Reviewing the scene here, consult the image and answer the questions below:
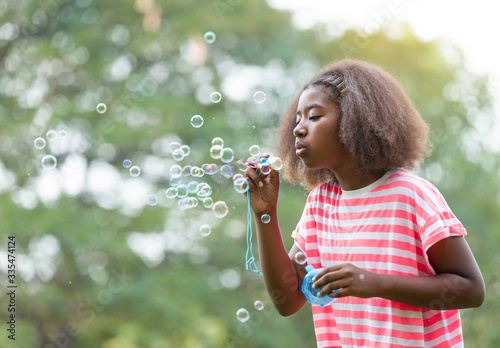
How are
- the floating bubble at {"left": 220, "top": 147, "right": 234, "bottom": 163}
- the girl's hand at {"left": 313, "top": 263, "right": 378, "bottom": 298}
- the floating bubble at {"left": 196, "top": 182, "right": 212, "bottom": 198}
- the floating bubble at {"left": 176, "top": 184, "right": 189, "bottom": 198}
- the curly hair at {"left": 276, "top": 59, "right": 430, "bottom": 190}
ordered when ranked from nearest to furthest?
1. the girl's hand at {"left": 313, "top": 263, "right": 378, "bottom": 298}
2. the curly hair at {"left": 276, "top": 59, "right": 430, "bottom": 190}
3. the floating bubble at {"left": 196, "top": 182, "right": 212, "bottom": 198}
4. the floating bubble at {"left": 220, "top": 147, "right": 234, "bottom": 163}
5. the floating bubble at {"left": 176, "top": 184, "right": 189, "bottom": 198}

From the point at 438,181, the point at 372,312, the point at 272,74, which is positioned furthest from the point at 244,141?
the point at 372,312

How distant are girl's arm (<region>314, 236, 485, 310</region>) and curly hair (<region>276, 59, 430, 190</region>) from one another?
0.33m

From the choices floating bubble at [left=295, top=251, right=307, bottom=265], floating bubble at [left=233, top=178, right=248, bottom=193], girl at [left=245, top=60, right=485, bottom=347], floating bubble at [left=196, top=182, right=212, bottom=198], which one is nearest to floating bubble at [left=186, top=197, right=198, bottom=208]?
floating bubble at [left=196, top=182, right=212, bottom=198]

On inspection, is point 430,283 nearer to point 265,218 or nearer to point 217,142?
point 265,218

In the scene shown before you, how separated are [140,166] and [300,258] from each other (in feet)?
18.4

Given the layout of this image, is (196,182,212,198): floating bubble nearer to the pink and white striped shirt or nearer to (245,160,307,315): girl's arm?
(245,160,307,315): girl's arm

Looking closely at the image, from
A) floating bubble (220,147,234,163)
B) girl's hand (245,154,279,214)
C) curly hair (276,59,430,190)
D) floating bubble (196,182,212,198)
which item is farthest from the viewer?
floating bubble (220,147,234,163)

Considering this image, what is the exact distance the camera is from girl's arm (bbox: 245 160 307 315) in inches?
73.5

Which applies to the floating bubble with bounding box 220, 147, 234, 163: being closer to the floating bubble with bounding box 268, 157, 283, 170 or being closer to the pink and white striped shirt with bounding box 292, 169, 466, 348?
the floating bubble with bounding box 268, 157, 283, 170

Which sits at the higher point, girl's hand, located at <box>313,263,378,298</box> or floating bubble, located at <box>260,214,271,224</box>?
floating bubble, located at <box>260,214,271,224</box>

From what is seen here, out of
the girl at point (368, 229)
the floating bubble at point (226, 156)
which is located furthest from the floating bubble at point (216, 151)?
the girl at point (368, 229)

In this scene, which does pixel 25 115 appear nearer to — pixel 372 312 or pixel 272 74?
pixel 272 74

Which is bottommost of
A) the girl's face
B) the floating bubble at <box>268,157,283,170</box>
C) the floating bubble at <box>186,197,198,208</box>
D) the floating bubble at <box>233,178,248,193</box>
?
the floating bubble at <box>186,197,198,208</box>

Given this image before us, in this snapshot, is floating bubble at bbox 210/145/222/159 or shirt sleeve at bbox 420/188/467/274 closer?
shirt sleeve at bbox 420/188/467/274
